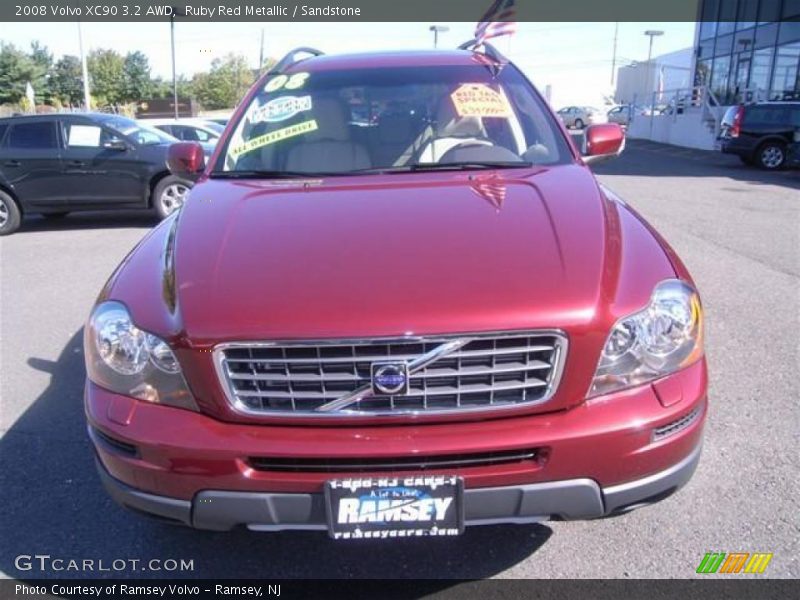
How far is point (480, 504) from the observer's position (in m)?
1.96

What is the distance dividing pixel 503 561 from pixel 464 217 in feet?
4.18

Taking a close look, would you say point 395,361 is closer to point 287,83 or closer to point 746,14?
point 287,83

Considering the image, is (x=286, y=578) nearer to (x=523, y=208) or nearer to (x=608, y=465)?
(x=608, y=465)

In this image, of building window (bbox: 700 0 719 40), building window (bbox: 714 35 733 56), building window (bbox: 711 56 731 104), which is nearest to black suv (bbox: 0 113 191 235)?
building window (bbox: 711 56 731 104)

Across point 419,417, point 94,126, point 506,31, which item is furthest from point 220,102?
point 419,417

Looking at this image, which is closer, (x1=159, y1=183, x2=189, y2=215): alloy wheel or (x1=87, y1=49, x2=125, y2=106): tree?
(x1=159, y1=183, x2=189, y2=215): alloy wheel

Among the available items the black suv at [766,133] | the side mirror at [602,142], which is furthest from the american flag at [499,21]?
the black suv at [766,133]

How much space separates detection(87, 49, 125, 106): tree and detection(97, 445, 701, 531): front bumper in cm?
7008

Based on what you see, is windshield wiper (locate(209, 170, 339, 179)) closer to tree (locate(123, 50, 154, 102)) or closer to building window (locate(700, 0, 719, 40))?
building window (locate(700, 0, 719, 40))

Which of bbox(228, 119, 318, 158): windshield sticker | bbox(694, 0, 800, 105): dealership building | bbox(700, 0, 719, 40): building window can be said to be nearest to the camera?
bbox(228, 119, 318, 158): windshield sticker

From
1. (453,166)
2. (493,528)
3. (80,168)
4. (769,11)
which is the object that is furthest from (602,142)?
(769,11)

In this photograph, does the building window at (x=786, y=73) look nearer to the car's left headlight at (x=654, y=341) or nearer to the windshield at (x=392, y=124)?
the windshield at (x=392, y=124)

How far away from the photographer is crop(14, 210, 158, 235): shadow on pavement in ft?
32.6

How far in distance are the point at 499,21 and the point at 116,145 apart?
5.85 metres
